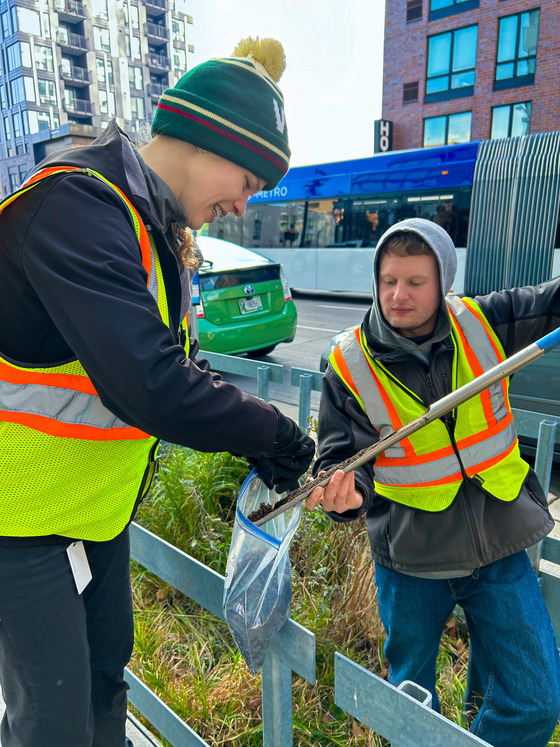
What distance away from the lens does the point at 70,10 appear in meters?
43.3

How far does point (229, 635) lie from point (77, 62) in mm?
55699

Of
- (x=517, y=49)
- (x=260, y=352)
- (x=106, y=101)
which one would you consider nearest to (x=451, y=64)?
(x=517, y=49)

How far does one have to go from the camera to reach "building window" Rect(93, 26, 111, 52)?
48.1 meters

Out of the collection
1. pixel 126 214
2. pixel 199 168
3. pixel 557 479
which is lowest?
pixel 557 479

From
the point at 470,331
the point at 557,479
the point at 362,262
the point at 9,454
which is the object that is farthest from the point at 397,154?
the point at 9,454

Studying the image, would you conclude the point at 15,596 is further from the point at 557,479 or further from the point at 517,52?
the point at 517,52

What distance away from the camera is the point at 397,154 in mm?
13641

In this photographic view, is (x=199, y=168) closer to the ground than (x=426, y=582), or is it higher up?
higher up

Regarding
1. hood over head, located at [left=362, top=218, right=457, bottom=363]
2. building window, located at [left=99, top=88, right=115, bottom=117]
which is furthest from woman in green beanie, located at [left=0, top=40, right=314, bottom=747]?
building window, located at [left=99, top=88, right=115, bottom=117]

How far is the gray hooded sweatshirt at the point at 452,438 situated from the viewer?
5.42 ft

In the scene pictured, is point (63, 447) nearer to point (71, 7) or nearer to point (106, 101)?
point (71, 7)

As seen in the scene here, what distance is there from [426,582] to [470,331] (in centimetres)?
76

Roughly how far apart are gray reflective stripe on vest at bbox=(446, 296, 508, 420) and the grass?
1018mm

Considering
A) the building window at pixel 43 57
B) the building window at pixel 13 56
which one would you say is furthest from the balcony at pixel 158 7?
the building window at pixel 13 56
